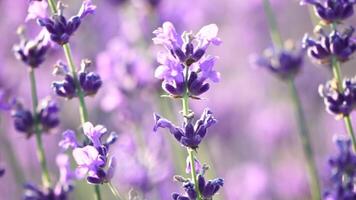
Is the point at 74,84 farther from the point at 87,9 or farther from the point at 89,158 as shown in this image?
the point at 89,158

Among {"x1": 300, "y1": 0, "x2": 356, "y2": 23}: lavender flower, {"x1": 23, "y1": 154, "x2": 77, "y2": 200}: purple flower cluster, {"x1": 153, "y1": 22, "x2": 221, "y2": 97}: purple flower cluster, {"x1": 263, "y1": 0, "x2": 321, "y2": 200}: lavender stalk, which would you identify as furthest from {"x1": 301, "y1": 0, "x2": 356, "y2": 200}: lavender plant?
{"x1": 23, "y1": 154, "x2": 77, "y2": 200}: purple flower cluster

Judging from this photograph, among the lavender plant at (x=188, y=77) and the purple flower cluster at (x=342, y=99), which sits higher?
the lavender plant at (x=188, y=77)

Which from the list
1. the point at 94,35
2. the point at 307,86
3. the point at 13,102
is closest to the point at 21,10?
the point at 94,35

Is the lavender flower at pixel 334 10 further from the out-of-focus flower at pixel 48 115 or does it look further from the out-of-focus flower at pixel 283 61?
the out-of-focus flower at pixel 48 115

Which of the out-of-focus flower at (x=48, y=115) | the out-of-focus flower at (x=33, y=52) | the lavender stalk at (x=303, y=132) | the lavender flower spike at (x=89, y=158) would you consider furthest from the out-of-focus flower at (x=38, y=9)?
the lavender stalk at (x=303, y=132)

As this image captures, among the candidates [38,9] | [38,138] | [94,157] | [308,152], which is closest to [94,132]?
[94,157]

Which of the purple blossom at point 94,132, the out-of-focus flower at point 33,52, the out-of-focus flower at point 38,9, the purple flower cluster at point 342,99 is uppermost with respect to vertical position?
the out-of-focus flower at point 38,9

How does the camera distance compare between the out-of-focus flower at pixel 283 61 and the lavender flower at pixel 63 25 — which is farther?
the out-of-focus flower at pixel 283 61
